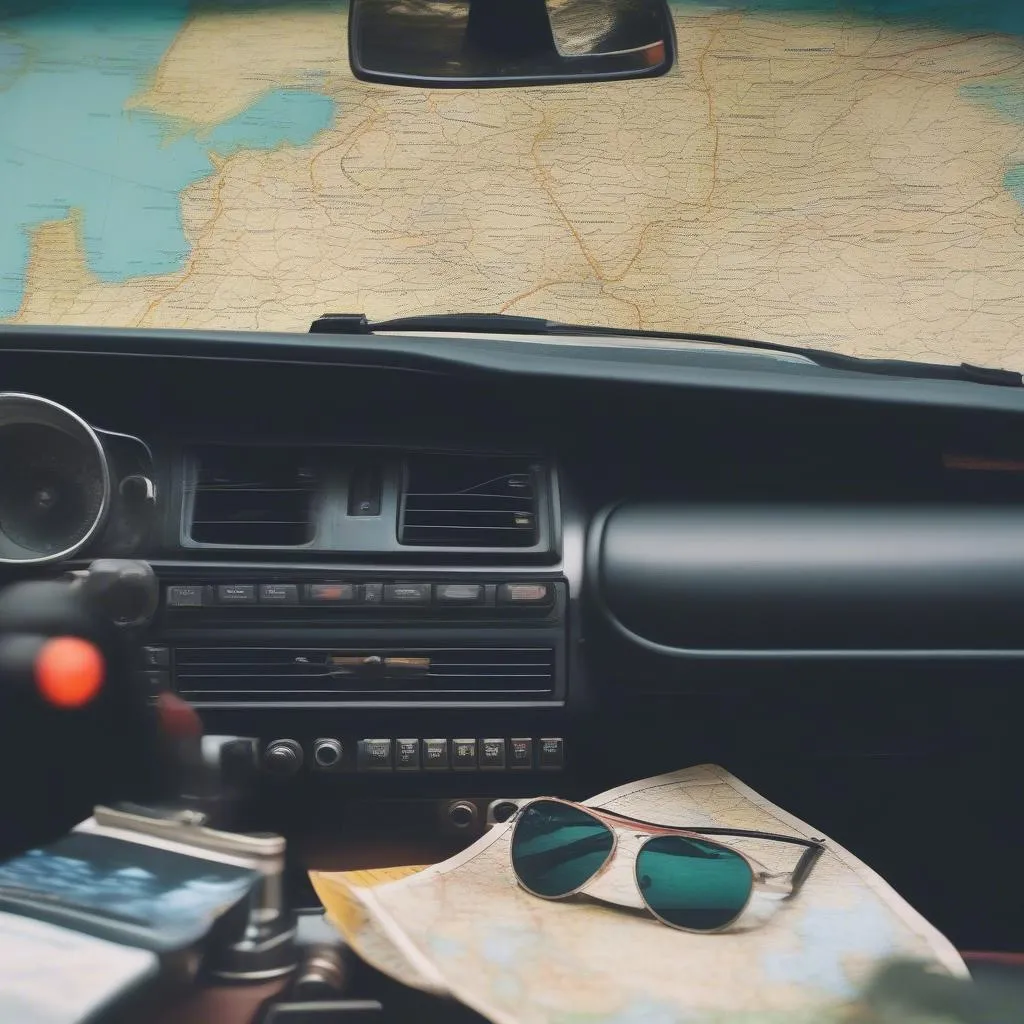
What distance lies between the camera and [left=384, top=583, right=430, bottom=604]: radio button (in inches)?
51.5

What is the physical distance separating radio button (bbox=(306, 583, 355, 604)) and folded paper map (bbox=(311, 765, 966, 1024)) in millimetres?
347

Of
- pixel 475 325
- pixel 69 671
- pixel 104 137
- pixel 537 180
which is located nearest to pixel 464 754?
pixel 69 671

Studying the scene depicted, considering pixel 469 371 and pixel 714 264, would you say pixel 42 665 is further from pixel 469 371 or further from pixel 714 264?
pixel 714 264

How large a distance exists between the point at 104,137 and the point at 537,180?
134cm

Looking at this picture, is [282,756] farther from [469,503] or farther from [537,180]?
[537,180]

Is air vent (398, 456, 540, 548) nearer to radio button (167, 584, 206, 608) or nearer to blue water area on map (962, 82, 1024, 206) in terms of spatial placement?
radio button (167, 584, 206, 608)

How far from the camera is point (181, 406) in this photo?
136cm

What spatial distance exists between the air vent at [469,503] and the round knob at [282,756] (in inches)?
12.7

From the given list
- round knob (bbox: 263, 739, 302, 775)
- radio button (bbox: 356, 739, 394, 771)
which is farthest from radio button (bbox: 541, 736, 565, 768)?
round knob (bbox: 263, 739, 302, 775)

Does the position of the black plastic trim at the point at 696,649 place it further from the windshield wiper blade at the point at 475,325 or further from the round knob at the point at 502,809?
the windshield wiper blade at the point at 475,325

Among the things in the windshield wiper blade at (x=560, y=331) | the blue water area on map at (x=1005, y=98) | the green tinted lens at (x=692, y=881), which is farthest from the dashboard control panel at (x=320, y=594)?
the blue water area on map at (x=1005, y=98)

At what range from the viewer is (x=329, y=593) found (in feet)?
4.30

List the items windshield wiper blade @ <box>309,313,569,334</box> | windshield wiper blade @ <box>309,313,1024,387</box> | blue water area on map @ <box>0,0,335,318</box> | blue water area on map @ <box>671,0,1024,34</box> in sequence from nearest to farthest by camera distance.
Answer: windshield wiper blade @ <box>309,313,1024,387</box>, windshield wiper blade @ <box>309,313,569,334</box>, blue water area on map @ <box>0,0,335,318</box>, blue water area on map @ <box>671,0,1024,34</box>

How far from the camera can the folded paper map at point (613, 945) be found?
3.24 feet
